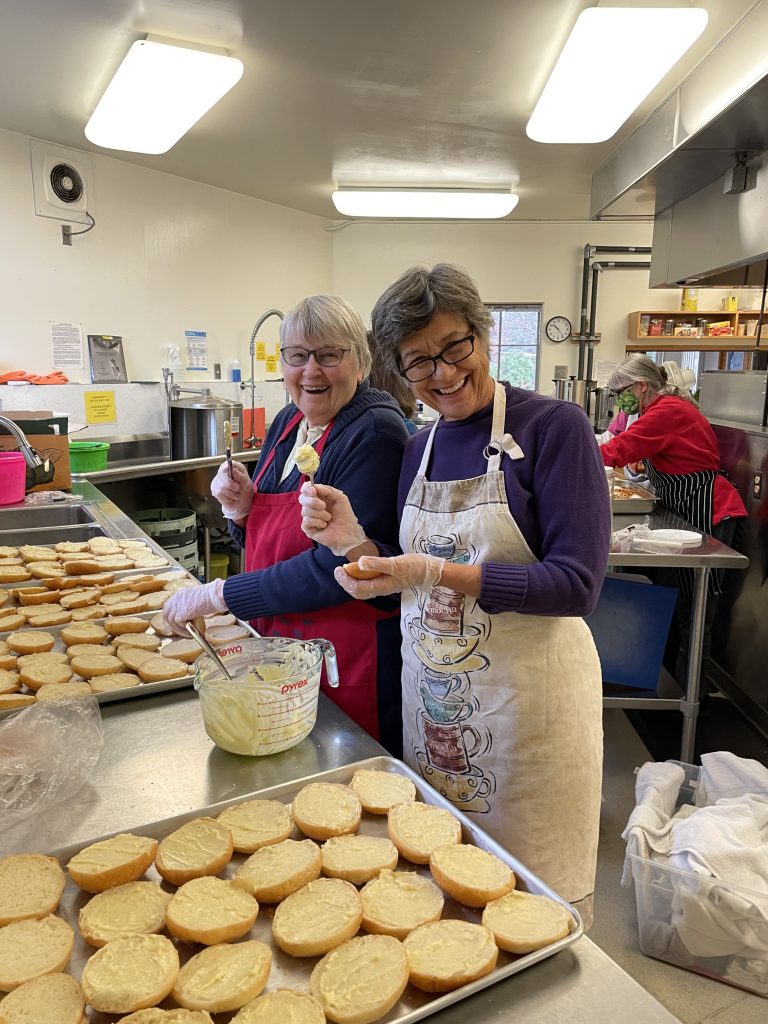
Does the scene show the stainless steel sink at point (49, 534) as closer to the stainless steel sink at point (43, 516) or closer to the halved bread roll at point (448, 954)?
the stainless steel sink at point (43, 516)

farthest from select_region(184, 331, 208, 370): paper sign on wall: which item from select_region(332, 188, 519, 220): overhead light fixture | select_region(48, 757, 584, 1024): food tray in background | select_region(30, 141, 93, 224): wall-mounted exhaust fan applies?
select_region(48, 757, 584, 1024): food tray in background

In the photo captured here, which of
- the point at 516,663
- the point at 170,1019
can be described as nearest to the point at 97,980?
the point at 170,1019

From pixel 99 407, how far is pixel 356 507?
361cm

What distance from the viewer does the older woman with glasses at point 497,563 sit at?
1348 millimetres

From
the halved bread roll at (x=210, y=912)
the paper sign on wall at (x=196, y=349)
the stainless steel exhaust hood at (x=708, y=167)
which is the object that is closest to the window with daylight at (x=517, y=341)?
the stainless steel exhaust hood at (x=708, y=167)

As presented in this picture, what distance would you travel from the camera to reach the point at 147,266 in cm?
503

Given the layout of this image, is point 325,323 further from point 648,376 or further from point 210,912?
point 648,376

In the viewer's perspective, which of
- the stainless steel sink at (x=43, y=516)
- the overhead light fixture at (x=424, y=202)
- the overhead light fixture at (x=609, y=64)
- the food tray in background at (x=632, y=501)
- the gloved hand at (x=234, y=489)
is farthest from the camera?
the overhead light fixture at (x=424, y=202)

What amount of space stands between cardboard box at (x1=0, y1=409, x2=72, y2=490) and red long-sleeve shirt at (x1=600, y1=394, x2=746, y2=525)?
2754mm

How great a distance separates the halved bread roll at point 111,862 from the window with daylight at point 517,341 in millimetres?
6480

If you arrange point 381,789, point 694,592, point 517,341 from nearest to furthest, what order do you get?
1. point 381,789
2. point 694,592
3. point 517,341

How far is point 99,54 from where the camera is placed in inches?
127

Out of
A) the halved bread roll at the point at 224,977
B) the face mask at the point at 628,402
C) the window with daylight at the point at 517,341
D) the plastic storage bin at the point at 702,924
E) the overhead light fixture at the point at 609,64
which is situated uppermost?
the overhead light fixture at the point at 609,64

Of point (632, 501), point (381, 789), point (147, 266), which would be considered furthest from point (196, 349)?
point (381, 789)
